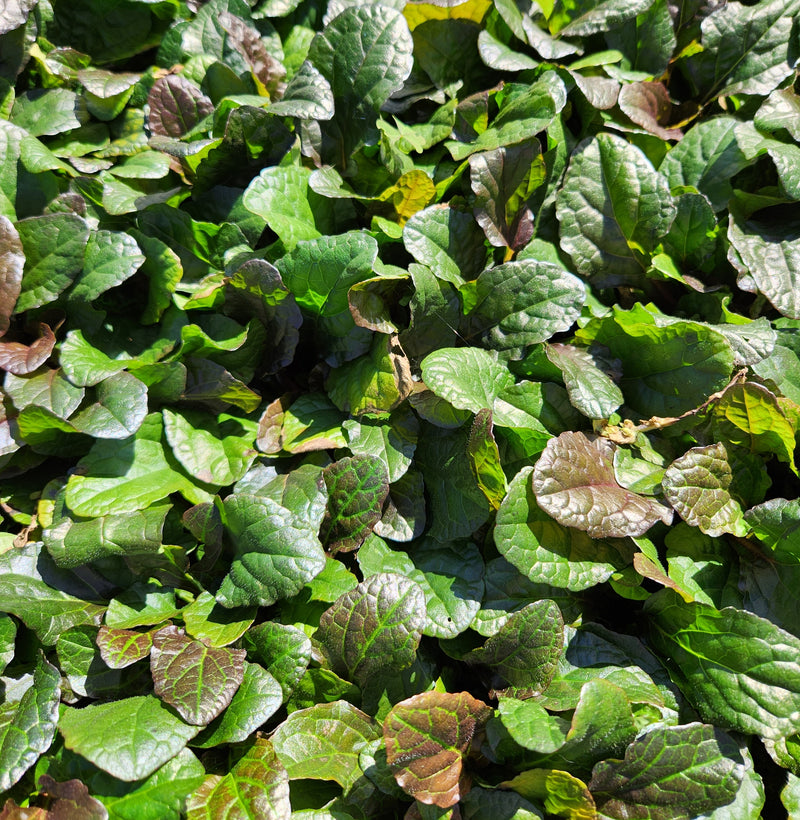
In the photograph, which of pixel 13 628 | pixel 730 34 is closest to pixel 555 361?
pixel 730 34

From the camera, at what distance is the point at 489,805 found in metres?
1.65

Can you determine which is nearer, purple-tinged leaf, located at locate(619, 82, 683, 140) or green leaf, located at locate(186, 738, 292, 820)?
green leaf, located at locate(186, 738, 292, 820)

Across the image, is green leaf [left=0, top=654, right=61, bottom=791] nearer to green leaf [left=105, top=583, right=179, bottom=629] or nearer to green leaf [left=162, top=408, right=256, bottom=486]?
green leaf [left=105, top=583, right=179, bottom=629]

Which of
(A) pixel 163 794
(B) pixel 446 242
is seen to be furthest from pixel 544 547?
(A) pixel 163 794

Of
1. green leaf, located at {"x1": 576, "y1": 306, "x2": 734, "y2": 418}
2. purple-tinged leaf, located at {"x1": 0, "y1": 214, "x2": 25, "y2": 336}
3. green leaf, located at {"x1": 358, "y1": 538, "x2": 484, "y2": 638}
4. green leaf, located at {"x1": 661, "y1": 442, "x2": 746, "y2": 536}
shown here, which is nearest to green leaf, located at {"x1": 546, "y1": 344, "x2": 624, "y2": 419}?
green leaf, located at {"x1": 576, "y1": 306, "x2": 734, "y2": 418}

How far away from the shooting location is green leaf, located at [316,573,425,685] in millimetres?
1735

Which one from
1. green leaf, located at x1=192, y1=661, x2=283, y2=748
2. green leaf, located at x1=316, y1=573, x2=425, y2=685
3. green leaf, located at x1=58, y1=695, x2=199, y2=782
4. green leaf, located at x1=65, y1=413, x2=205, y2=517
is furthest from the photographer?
green leaf, located at x1=65, y1=413, x2=205, y2=517

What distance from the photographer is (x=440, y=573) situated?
1.91 meters

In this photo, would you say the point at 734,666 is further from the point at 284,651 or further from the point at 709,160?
the point at 709,160

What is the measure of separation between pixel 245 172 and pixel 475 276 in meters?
0.85

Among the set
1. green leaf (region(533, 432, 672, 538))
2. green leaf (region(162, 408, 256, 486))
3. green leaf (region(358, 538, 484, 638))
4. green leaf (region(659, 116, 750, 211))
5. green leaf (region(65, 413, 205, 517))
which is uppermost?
green leaf (region(659, 116, 750, 211))

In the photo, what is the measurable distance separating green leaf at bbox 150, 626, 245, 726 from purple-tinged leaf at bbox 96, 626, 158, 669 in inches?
1.1

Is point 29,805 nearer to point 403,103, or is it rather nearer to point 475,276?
point 475,276

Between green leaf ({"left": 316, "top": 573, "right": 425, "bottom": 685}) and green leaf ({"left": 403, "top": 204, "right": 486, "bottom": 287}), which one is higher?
green leaf ({"left": 403, "top": 204, "right": 486, "bottom": 287})
